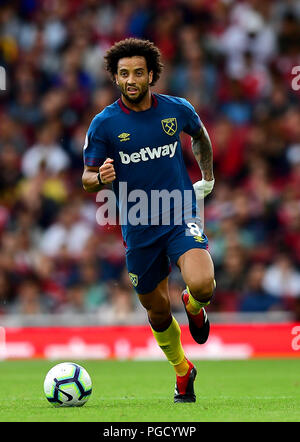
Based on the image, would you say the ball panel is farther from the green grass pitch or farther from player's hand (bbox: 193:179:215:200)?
player's hand (bbox: 193:179:215:200)

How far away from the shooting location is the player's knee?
269 inches

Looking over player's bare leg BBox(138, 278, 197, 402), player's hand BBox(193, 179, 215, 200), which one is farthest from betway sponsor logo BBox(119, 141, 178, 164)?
player's bare leg BBox(138, 278, 197, 402)

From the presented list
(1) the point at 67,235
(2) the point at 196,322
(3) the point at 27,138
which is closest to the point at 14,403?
(2) the point at 196,322

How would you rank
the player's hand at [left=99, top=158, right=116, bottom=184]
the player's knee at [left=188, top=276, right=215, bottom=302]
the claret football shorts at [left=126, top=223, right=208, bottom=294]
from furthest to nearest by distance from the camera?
the claret football shorts at [left=126, top=223, right=208, bottom=294], the player's knee at [left=188, top=276, right=215, bottom=302], the player's hand at [left=99, top=158, right=116, bottom=184]

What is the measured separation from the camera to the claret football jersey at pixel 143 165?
7.12m

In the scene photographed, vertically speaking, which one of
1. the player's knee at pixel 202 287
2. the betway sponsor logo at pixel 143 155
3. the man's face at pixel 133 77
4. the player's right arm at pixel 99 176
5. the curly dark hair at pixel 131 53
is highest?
the curly dark hair at pixel 131 53

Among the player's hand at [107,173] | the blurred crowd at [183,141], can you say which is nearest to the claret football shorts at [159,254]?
the player's hand at [107,173]

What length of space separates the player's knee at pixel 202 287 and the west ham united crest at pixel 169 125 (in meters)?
1.17

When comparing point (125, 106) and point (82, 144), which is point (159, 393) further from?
point (82, 144)

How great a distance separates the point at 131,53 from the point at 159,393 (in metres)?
2.93

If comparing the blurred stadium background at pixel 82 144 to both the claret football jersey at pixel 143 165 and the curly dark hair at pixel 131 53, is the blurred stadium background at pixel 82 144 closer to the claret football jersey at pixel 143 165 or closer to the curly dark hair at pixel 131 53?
the claret football jersey at pixel 143 165

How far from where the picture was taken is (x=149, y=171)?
715 cm

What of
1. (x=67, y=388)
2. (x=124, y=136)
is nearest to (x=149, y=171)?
(x=124, y=136)
